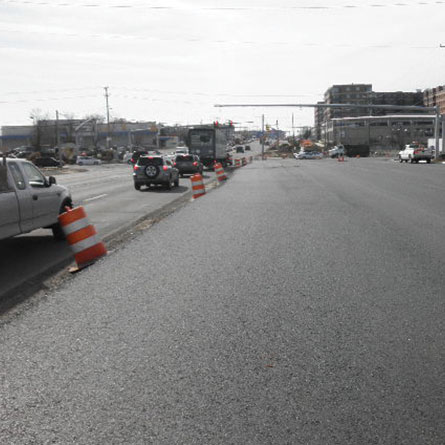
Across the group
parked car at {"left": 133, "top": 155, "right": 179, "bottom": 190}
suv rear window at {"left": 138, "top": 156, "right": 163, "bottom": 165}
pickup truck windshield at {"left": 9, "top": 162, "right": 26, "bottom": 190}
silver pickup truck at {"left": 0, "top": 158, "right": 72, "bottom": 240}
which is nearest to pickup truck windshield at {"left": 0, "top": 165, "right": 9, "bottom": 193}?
silver pickup truck at {"left": 0, "top": 158, "right": 72, "bottom": 240}

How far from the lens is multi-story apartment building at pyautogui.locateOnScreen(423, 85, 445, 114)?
583 feet

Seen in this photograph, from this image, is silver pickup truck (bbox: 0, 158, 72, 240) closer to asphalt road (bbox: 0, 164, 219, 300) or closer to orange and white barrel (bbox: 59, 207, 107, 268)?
asphalt road (bbox: 0, 164, 219, 300)

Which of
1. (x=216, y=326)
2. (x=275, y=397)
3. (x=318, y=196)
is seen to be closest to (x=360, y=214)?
(x=318, y=196)

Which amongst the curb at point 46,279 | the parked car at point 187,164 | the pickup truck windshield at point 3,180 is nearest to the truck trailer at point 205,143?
the parked car at point 187,164

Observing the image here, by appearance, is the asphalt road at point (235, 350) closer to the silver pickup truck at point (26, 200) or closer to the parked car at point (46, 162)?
the silver pickup truck at point (26, 200)

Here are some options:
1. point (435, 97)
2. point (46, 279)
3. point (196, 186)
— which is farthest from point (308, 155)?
point (435, 97)

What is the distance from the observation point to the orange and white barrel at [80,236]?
9758 mm

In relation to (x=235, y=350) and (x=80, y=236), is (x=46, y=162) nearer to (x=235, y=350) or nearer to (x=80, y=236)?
(x=80, y=236)

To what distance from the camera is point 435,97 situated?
185000 millimetres

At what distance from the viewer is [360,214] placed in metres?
15.8

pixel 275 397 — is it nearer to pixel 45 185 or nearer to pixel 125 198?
pixel 45 185

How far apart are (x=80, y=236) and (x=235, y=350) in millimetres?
5473

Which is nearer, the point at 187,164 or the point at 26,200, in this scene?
the point at 26,200

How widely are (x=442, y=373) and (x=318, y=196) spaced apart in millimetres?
18007
